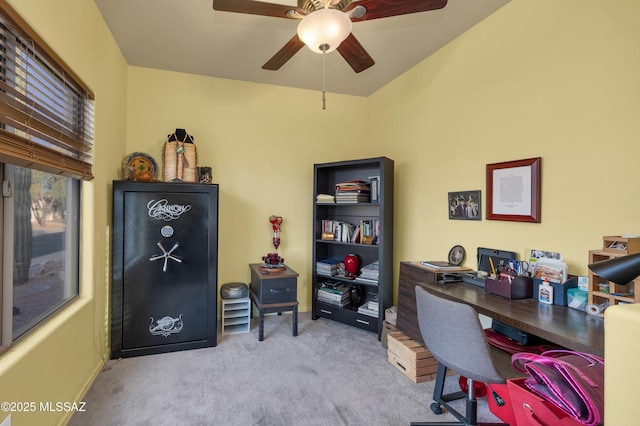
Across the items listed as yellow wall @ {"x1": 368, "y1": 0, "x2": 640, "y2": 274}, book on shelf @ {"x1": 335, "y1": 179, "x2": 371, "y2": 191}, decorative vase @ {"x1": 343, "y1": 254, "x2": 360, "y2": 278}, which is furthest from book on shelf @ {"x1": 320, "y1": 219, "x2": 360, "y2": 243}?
yellow wall @ {"x1": 368, "y1": 0, "x2": 640, "y2": 274}

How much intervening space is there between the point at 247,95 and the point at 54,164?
2.36 meters

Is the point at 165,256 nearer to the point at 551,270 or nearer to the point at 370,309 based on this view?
the point at 370,309

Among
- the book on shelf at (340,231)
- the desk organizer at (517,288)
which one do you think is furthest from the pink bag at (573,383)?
the book on shelf at (340,231)

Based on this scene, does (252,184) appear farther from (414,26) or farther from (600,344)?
(600,344)

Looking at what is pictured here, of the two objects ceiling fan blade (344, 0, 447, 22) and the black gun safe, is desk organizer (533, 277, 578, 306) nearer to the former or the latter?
ceiling fan blade (344, 0, 447, 22)

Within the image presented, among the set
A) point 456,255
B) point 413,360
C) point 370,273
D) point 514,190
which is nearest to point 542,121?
point 514,190

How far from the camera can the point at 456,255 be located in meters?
2.63

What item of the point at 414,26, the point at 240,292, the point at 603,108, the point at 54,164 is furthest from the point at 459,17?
the point at 240,292

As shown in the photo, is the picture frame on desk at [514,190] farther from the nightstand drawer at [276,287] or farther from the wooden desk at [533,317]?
the nightstand drawer at [276,287]

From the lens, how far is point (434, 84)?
291cm

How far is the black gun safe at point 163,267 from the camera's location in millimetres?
2604

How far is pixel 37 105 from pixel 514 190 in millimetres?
2834

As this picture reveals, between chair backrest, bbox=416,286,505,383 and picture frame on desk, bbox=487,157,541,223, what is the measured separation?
3.42 ft

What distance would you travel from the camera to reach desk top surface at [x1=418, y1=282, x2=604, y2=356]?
1300 mm
